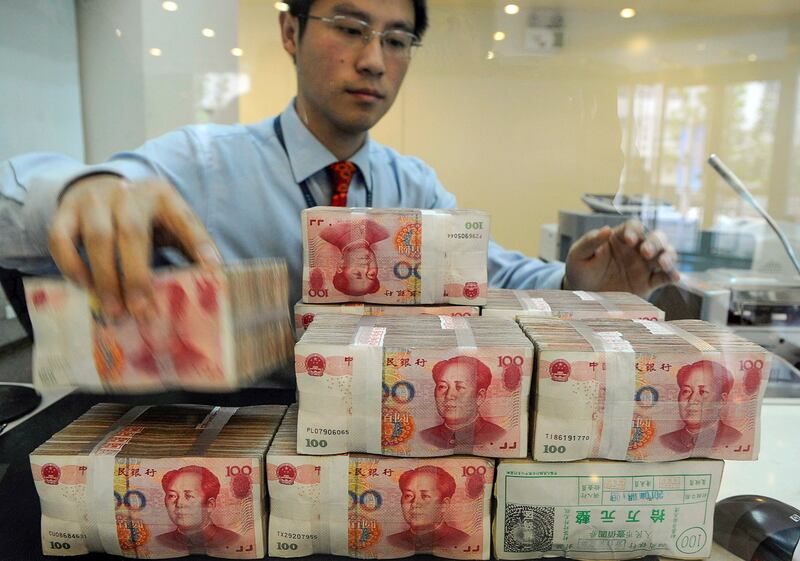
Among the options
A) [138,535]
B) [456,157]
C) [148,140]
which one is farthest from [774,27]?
[138,535]

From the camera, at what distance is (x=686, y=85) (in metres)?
1.62

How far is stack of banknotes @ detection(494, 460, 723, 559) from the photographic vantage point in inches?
27.4

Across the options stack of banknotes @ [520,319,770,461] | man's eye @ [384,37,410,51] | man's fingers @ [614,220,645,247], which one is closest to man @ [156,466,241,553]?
stack of banknotes @ [520,319,770,461]

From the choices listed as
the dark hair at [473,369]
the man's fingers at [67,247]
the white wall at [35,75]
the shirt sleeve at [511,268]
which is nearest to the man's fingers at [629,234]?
the shirt sleeve at [511,268]

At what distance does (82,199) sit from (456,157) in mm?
819

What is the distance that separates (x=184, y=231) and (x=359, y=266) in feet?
0.89

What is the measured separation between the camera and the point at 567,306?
939mm

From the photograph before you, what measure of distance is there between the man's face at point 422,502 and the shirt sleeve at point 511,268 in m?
0.60

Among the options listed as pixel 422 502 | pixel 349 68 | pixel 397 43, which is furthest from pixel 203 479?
pixel 397 43

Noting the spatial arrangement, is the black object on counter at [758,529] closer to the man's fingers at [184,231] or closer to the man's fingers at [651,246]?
the man's fingers at [651,246]

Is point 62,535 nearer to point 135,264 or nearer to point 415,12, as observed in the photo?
point 135,264

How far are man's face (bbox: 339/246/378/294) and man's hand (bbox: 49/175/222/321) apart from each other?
21 centimetres

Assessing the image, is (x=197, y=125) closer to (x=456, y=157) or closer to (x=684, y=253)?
(x=456, y=157)

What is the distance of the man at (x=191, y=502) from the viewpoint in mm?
670
